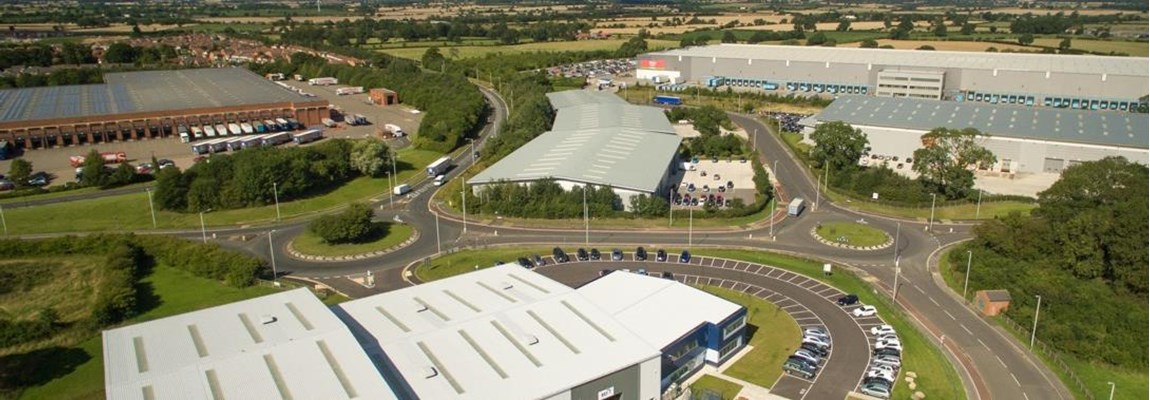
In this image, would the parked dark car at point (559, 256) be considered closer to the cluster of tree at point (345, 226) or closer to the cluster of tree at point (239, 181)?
the cluster of tree at point (345, 226)

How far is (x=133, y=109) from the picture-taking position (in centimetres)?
9169

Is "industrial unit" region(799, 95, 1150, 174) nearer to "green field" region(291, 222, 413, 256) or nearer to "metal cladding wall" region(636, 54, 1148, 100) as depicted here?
"metal cladding wall" region(636, 54, 1148, 100)

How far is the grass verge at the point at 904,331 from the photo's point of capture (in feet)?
108

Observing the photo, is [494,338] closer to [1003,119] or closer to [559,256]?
[559,256]

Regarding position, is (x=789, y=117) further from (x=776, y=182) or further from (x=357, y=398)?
(x=357, y=398)

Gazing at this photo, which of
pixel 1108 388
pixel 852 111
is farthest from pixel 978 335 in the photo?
pixel 852 111

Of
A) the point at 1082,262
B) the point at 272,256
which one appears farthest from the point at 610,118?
the point at 1082,262

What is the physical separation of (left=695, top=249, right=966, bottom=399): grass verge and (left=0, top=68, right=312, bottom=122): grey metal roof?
7368 centimetres

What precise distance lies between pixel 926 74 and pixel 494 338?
305 feet

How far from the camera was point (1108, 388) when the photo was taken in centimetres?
3331

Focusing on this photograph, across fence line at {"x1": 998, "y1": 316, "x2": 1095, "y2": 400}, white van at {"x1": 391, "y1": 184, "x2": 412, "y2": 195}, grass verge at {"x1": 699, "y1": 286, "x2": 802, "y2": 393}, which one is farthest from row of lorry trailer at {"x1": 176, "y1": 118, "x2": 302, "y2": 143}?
fence line at {"x1": 998, "y1": 316, "x2": 1095, "y2": 400}

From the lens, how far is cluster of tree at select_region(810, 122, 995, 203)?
200ft

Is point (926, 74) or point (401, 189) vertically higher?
point (926, 74)

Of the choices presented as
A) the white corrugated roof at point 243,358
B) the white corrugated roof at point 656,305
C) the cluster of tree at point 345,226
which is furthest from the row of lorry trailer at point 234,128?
the white corrugated roof at point 656,305
